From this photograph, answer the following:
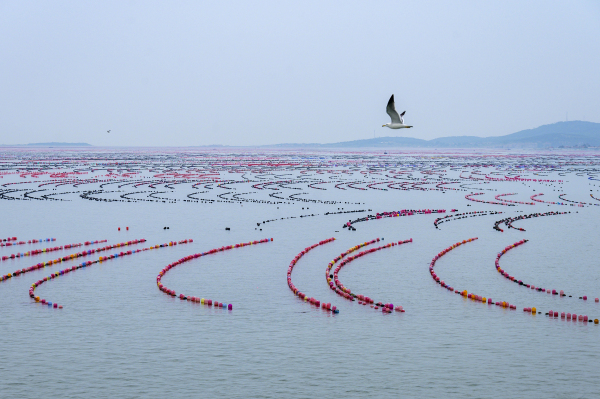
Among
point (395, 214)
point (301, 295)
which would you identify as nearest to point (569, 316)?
point (301, 295)

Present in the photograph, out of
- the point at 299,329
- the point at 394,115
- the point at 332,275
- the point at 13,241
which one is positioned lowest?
the point at 299,329

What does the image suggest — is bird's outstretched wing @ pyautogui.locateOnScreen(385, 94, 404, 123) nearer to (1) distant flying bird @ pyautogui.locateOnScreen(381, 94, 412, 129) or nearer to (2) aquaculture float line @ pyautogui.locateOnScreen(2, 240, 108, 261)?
(1) distant flying bird @ pyautogui.locateOnScreen(381, 94, 412, 129)

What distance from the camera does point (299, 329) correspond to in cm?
1908

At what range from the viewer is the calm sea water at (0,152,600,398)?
15367 millimetres

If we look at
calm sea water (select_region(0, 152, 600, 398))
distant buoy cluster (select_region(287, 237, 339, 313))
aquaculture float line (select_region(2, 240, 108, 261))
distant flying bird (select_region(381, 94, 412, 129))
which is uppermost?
distant flying bird (select_region(381, 94, 412, 129))

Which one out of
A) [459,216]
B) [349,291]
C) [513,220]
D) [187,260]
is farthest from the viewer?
[459,216]

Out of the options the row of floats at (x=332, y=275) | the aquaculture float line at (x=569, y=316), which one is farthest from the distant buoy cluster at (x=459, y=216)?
the aquaculture float line at (x=569, y=316)

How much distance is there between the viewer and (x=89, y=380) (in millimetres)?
15406

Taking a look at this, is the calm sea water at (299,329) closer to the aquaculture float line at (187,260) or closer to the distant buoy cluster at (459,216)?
the aquaculture float line at (187,260)

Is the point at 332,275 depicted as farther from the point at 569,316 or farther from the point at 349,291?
the point at 569,316

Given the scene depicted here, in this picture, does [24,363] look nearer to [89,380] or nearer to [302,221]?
[89,380]

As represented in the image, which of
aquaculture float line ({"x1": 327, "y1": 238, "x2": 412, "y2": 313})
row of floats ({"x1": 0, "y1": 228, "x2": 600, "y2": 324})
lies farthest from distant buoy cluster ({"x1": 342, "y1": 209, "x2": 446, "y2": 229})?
aquaculture float line ({"x1": 327, "y1": 238, "x2": 412, "y2": 313})

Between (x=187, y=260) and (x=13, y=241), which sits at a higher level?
(x=13, y=241)

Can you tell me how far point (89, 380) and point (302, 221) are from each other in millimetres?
26883
